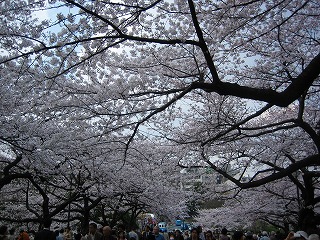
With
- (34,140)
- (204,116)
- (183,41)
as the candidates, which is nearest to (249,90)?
Result: (183,41)

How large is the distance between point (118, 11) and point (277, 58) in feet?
13.4

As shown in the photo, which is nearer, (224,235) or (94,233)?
(94,233)

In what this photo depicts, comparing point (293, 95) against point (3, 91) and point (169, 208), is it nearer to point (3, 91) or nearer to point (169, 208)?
point (3, 91)

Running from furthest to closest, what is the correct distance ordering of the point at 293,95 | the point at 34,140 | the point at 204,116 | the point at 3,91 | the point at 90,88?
the point at 204,116 → the point at 34,140 → the point at 3,91 → the point at 90,88 → the point at 293,95

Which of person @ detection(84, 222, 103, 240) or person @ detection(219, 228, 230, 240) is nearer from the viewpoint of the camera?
person @ detection(84, 222, 103, 240)

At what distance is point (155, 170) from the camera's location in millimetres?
14688

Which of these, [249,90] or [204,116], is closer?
[249,90]

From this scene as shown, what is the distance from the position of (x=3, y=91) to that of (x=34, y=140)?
5.86ft

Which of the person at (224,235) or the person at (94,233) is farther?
the person at (224,235)

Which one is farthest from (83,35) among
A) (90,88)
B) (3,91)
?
(3,91)

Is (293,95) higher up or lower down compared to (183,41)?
lower down

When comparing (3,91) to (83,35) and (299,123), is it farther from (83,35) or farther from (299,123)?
(299,123)

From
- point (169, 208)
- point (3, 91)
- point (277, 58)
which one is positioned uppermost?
point (277, 58)

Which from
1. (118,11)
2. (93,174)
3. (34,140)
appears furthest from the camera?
(93,174)
